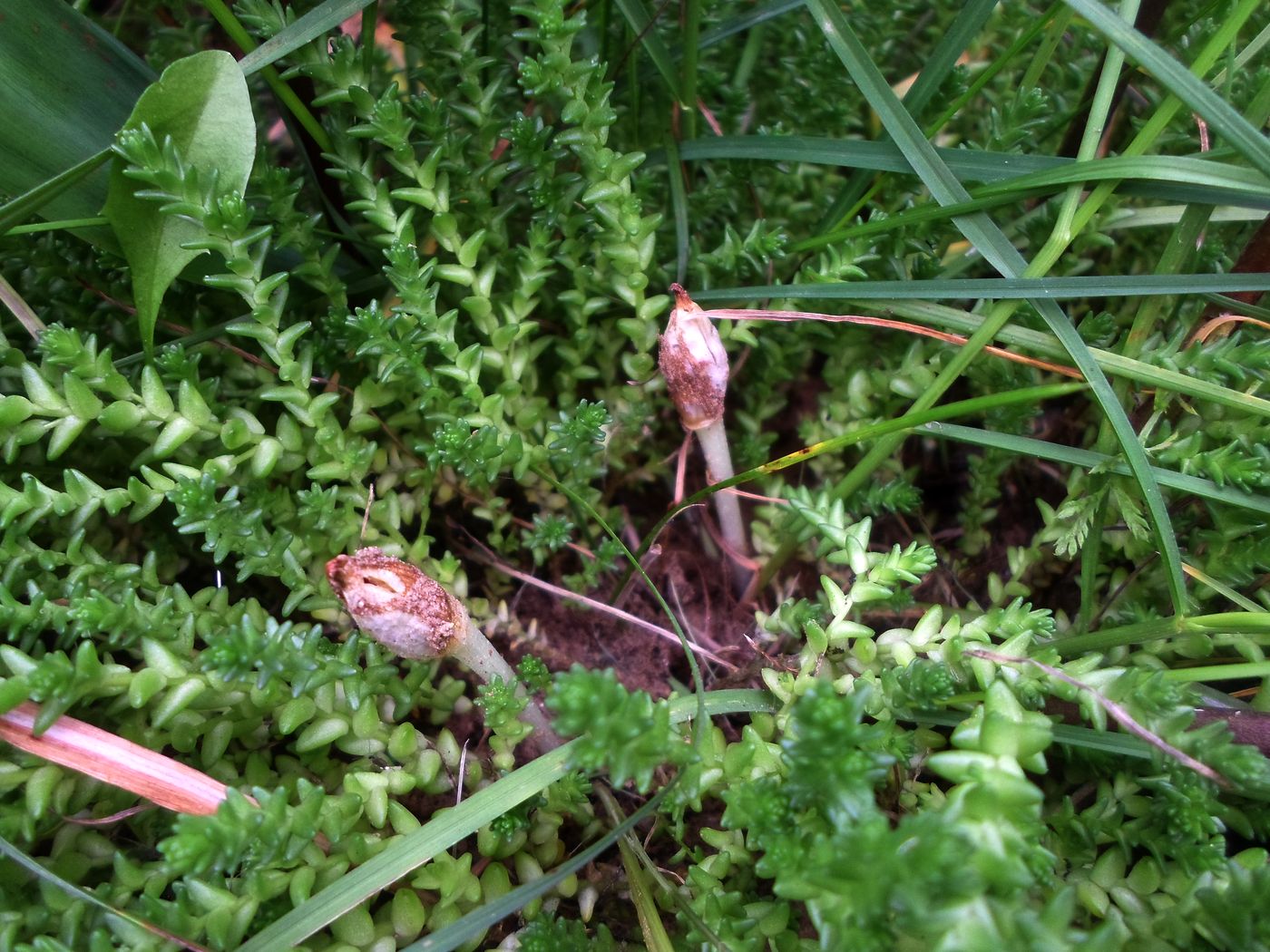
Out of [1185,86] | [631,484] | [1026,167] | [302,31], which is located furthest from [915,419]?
[302,31]

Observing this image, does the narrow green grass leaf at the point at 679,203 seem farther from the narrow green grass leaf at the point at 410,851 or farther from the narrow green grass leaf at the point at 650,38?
the narrow green grass leaf at the point at 410,851

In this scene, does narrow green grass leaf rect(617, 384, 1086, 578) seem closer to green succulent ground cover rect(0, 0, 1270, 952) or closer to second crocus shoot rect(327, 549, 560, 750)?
green succulent ground cover rect(0, 0, 1270, 952)

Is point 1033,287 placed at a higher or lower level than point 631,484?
higher

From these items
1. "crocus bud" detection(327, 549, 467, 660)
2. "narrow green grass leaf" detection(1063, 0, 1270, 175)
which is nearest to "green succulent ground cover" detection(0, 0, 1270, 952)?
"narrow green grass leaf" detection(1063, 0, 1270, 175)

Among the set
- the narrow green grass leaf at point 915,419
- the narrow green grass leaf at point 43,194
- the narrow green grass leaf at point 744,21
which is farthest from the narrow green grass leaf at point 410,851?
the narrow green grass leaf at point 744,21

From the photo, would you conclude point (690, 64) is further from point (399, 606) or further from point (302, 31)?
point (399, 606)

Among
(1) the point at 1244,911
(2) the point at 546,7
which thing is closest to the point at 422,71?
(2) the point at 546,7
